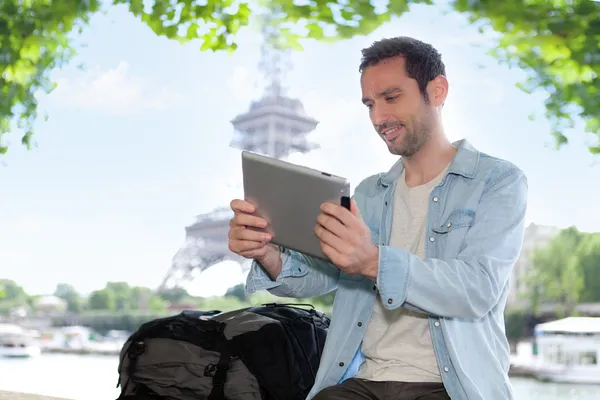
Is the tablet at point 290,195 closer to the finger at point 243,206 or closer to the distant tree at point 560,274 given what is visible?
the finger at point 243,206

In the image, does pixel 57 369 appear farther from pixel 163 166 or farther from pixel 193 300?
pixel 163 166

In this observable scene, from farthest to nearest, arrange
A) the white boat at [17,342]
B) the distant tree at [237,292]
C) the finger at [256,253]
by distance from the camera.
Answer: the white boat at [17,342]
the distant tree at [237,292]
the finger at [256,253]

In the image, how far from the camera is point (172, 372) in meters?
1.76

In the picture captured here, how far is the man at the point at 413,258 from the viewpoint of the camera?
1.03 metres

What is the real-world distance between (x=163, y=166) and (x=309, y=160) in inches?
30.9

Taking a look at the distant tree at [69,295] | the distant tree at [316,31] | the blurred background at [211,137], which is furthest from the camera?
the distant tree at [69,295]

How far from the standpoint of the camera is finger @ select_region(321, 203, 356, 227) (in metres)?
1.00

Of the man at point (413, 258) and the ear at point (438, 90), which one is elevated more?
the ear at point (438, 90)

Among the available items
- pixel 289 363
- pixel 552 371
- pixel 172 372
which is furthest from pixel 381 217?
pixel 552 371

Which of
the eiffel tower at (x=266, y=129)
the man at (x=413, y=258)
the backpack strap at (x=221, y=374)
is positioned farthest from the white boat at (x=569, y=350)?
the man at (x=413, y=258)

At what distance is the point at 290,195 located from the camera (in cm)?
112

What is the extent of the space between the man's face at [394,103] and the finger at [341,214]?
1.01ft

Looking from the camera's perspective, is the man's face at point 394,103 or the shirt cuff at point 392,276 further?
the man's face at point 394,103

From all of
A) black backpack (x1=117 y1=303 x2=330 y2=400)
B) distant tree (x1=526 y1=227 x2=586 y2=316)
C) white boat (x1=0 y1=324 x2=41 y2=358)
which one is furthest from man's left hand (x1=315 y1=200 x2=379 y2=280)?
white boat (x1=0 y1=324 x2=41 y2=358)
